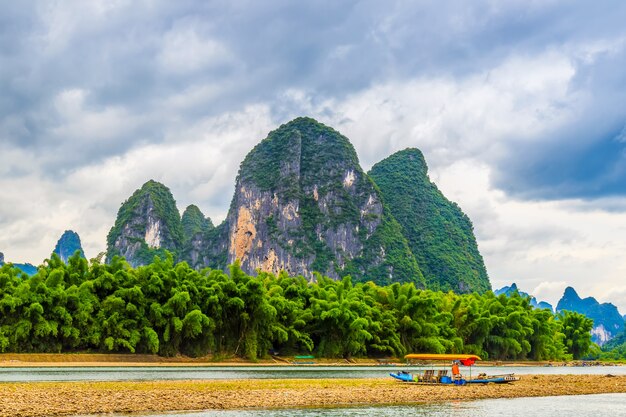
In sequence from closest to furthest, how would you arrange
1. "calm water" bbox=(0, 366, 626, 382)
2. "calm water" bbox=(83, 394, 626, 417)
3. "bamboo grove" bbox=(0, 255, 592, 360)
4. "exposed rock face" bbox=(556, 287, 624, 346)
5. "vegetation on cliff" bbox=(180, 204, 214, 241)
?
1. "calm water" bbox=(83, 394, 626, 417)
2. "calm water" bbox=(0, 366, 626, 382)
3. "bamboo grove" bbox=(0, 255, 592, 360)
4. "vegetation on cliff" bbox=(180, 204, 214, 241)
5. "exposed rock face" bbox=(556, 287, 624, 346)

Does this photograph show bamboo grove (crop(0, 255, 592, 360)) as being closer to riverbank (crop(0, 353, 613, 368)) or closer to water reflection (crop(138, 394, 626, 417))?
riverbank (crop(0, 353, 613, 368))

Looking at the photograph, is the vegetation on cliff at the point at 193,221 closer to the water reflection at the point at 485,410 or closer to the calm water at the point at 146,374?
the calm water at the point at 146,374

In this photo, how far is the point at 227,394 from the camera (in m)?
20.9

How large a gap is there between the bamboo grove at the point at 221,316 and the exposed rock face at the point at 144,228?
7039 centimetres

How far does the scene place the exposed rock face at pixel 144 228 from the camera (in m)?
122

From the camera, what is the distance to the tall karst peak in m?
121

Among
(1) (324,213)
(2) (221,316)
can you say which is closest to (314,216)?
(1) (324,213)

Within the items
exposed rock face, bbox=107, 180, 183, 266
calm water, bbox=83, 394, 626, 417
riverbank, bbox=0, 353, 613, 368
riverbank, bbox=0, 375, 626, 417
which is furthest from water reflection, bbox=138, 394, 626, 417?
exposed rock face, bbox=107, 180, 183, 266

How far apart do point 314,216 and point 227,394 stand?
9967 centimetres

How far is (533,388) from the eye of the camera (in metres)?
26.8

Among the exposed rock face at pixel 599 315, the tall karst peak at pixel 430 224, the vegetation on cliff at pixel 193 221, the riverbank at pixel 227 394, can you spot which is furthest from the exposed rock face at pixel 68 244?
the riverbank at pixel 227 394

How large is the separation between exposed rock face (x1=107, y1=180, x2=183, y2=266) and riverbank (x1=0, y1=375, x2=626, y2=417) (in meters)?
96.4

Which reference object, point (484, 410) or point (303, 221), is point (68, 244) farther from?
point (484, 410)

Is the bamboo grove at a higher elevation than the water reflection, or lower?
higher
